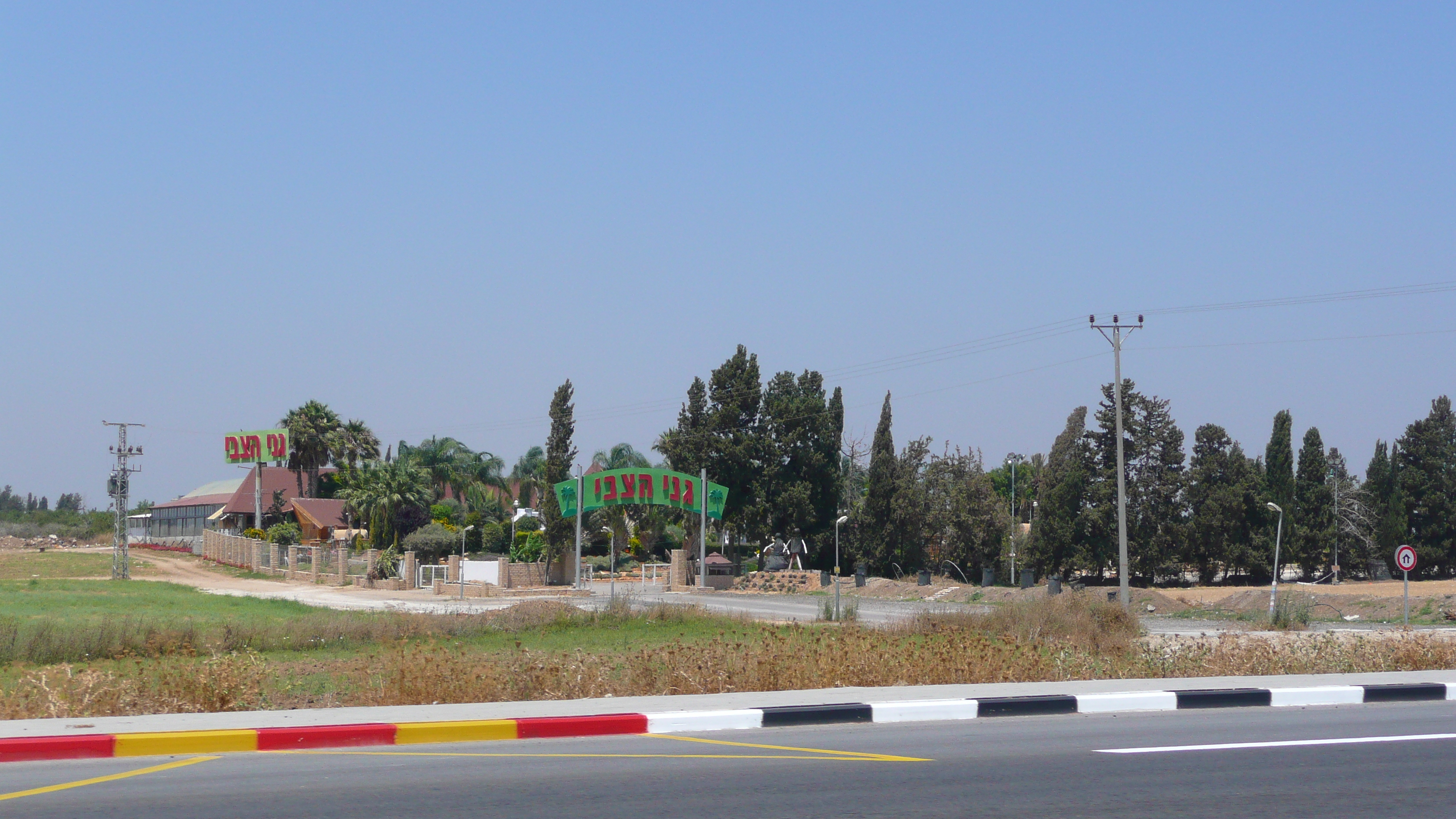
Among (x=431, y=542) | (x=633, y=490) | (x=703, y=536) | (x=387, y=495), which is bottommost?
(x=431, y=542)

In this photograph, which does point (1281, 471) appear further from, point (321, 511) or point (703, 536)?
point (321, 511)

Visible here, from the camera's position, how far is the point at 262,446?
86062mm

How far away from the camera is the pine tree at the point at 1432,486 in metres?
66.7

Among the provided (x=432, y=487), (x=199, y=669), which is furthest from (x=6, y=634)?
(x=432, y=487)

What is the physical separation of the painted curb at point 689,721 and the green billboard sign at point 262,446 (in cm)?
8175

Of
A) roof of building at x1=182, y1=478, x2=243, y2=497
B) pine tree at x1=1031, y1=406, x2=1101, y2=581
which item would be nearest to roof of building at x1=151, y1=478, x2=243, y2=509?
roof of building at x1=182, y1=478, x2=243, y2=497

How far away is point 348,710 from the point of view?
11438 mm

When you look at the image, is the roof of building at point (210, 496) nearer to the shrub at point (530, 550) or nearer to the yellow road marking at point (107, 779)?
the shrub at point (530, 550)

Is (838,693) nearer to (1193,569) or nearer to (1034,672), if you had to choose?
(1034,672)

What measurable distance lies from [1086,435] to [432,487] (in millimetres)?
48289

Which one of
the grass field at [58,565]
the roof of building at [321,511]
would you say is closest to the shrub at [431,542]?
the grass field at [58,565]

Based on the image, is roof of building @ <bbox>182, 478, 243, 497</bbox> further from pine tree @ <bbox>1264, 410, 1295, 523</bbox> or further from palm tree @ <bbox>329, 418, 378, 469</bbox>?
pine tree @ <bbox>1264, 410, 1295, 523</bbox>

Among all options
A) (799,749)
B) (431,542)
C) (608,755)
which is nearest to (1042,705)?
(799,749)

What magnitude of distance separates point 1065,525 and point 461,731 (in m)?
53.2
